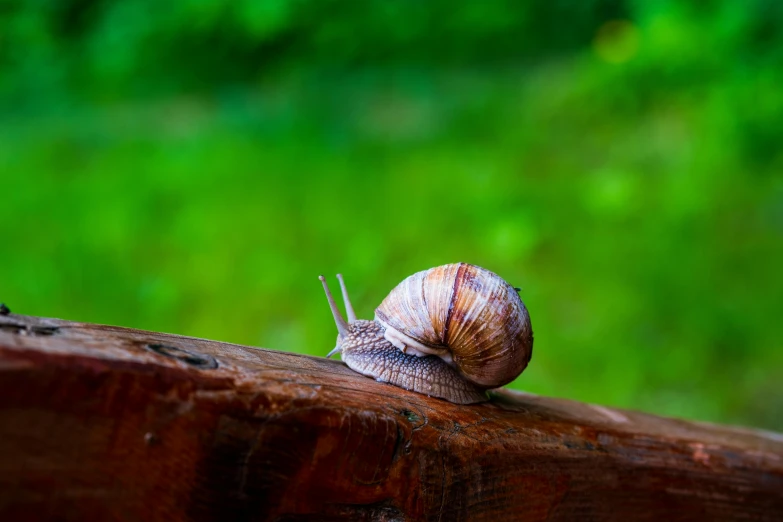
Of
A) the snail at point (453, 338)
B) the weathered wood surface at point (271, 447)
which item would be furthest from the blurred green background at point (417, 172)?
the weathered wood surface at point (271, 447)

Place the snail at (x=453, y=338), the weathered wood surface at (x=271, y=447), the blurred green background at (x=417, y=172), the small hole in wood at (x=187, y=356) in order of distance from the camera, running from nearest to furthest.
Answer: the weathered wood surface at (x=271, y=447) → the small hole in wood at (x=187, y=356) → the snail at (x=453, y=338) → the blurred green background at (x=417, y=172)

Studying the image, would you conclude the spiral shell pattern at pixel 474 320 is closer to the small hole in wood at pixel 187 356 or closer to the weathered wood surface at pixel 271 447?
the weathered wood surface at pixel 271 447

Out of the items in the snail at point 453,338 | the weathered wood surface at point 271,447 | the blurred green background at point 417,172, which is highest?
the blurred green background at point 417,172

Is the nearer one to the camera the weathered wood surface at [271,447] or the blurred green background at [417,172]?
the weathered wood surface at [271,447]

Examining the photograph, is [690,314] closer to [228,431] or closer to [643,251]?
[643,251]

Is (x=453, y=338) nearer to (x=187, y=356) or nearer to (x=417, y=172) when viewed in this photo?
(x=187, y=356)

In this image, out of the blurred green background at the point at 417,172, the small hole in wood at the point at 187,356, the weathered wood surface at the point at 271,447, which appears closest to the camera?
the weathered wood surface at the point at 271,447

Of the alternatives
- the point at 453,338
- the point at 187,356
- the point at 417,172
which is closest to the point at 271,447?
the point at 187,356

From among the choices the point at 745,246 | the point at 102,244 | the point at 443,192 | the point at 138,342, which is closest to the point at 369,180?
the point at 443,192

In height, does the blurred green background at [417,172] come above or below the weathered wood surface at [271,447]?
above
